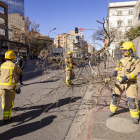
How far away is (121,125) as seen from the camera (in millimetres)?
3381

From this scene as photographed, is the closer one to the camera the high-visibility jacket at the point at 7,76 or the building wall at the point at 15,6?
the high-visibility jacket at the point at 7,76

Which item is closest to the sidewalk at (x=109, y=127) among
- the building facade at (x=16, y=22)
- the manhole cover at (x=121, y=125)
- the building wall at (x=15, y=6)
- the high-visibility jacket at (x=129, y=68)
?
the manhole cover at (x=121, y=125)

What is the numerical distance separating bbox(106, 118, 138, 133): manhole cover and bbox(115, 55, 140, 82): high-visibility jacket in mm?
999

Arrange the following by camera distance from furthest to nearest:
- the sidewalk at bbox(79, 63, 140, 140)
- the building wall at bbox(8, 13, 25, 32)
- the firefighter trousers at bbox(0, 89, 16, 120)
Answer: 1. the building wall at bbox(8, 13, 25, 32)
2. the firefighter trousers at bbox(0, 89, 16, 120)
3. the sidewalk at bbox(79, 63, 140, 140)

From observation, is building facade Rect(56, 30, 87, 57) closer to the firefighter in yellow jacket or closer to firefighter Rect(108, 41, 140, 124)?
firefighter Rect(108, 41, 140, 124)

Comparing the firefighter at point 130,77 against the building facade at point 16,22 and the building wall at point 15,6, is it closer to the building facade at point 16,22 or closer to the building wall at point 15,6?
the building facade at point 16,22

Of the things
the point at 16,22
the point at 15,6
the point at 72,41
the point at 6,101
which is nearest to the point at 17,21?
the point at 16,22

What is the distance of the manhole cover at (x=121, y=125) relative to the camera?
3.20 meters

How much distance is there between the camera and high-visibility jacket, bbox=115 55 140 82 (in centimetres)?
330

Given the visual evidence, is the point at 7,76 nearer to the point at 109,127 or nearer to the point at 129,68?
the point at 109,127

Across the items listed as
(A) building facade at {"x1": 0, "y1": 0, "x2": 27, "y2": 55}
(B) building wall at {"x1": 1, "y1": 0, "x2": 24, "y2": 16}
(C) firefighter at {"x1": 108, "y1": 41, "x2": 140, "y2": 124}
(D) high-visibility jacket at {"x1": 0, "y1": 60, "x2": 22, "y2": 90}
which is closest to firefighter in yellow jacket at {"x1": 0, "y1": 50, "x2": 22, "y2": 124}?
(D) high-visibility jacket at {"x1": 0, "y1": 60, "x2": 22, "y2": 90}

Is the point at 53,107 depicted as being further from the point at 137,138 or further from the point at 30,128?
the point at 137,138

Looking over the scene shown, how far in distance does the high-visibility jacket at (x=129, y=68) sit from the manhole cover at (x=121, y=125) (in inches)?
39.3

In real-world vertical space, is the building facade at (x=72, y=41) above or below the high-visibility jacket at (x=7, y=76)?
→ above
